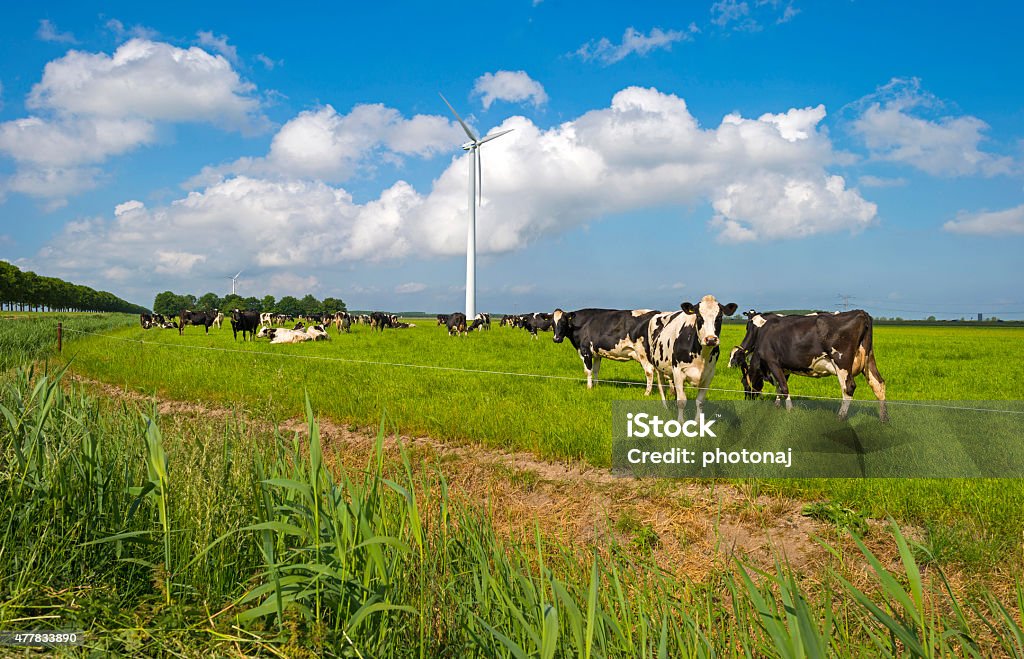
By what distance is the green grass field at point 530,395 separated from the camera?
557 centimetres

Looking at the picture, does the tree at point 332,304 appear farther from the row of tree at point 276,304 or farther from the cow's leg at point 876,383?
the cow's leg at point 876,383

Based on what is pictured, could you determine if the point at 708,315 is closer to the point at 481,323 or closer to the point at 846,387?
the point at 846,387

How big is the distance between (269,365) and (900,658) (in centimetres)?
1620

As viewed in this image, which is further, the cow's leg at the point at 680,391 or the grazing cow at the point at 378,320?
the grazing cow at the point at 378,320

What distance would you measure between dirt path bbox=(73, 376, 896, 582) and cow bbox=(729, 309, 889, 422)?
3.62 meters

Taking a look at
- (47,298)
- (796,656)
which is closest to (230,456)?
(796,656)

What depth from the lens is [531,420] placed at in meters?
8.81

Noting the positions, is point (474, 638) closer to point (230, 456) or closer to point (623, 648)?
point (623, 648)

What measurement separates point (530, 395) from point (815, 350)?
492 cm

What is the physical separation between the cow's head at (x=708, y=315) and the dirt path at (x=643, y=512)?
3765 millimetres

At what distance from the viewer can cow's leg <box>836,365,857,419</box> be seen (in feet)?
30.8

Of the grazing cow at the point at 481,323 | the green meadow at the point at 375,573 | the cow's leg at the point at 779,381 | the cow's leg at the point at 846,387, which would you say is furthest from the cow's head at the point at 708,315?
the grazing cow at the point at 481,323

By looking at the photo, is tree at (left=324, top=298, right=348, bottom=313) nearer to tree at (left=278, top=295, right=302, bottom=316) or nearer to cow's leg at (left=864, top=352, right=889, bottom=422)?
tree at (left=278, top=295, right=302, bottom=316)

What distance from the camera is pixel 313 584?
9.66 feet
